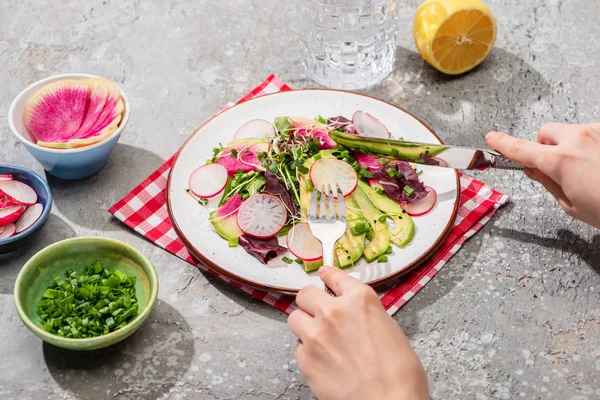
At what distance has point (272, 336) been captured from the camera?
160 cm

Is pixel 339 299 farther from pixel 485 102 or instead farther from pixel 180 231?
pixel 485 102

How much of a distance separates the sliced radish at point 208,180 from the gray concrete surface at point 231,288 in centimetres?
18

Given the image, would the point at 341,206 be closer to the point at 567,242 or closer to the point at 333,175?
the point at 333,175

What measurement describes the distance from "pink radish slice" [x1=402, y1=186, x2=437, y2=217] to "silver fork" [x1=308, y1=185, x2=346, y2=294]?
187 mm

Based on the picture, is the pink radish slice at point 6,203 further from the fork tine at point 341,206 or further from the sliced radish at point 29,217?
the fork tine at point 341,206

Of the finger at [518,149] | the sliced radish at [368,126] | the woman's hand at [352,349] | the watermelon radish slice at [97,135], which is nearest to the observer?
the woman's hand at [352,349]

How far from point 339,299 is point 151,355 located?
19.3 inches

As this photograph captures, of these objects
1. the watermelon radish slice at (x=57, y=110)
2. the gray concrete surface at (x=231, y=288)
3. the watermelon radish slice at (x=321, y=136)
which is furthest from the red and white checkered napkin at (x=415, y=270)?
the watermelon radish slice at (x=321, y=136)

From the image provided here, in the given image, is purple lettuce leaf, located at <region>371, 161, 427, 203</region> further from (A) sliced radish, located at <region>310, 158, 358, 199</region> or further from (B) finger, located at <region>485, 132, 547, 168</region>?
(B) finger, located at <region>485, 132, 547, 168</region>

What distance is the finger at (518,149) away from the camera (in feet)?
5.16

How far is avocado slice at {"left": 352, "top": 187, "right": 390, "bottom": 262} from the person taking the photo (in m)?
1.66

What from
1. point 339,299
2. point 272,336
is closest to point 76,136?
point 272,336

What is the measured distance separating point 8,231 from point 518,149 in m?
1.20

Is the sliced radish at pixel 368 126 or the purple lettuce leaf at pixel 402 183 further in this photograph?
the sliced radish at pixel 368 126
